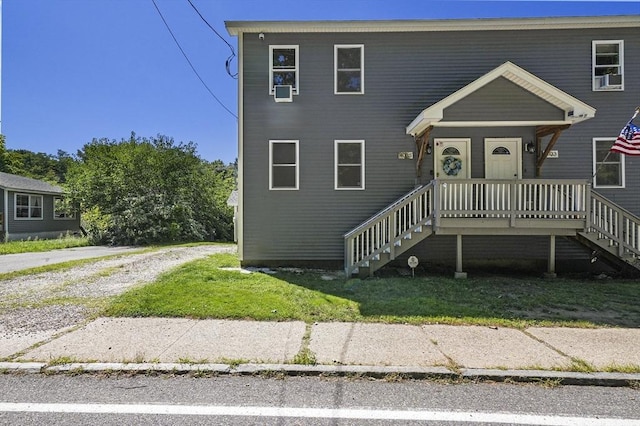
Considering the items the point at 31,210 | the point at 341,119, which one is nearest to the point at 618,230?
the point at 341,119

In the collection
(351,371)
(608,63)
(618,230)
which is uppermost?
(608,63)

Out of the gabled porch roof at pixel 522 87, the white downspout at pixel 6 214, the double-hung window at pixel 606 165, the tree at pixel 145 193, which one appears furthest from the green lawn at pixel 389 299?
the white downspout at pixel 6 214

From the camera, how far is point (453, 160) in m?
9.74

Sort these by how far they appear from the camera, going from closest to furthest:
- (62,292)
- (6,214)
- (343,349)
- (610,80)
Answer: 1. (343,349)
2. (62,292)
3. (610,80)
4. (6,214)

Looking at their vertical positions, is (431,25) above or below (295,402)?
above

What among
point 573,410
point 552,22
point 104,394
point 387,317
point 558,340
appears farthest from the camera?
point 552,22

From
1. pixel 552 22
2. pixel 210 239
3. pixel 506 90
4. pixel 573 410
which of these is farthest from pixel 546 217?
pixel 210 239

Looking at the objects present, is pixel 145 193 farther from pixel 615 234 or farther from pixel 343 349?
pixel 615 234

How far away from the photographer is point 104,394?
10.2 feet

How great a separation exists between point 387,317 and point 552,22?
9559 mm

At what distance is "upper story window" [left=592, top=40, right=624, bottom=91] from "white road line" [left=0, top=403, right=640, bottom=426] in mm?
9995

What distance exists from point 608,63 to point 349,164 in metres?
7.71

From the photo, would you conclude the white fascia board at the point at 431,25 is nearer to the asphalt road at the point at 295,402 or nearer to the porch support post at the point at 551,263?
the porch support post at the point at 551,263

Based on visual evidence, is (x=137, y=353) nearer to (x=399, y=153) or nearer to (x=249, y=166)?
(x=249, y=166)
